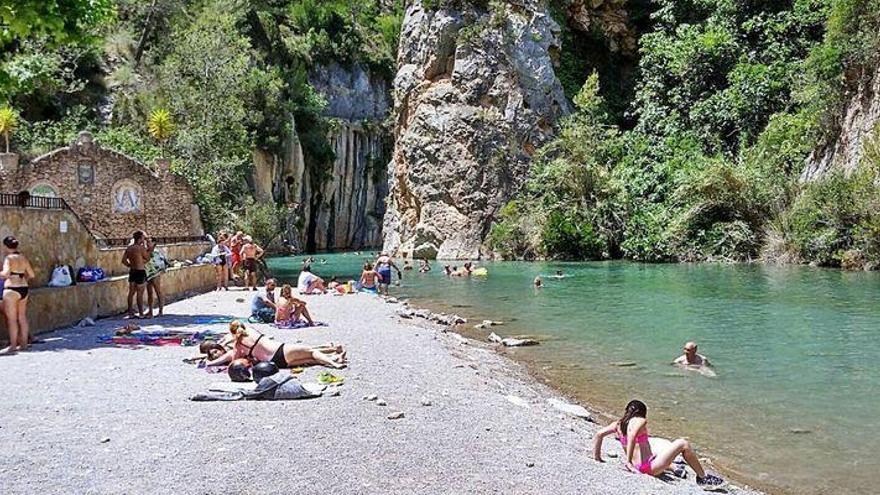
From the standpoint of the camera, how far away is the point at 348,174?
2434 inches

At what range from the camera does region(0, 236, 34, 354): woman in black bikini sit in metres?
10.2

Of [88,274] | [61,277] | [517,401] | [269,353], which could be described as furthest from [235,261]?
[517,401]

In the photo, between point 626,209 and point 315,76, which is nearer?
point 626,209

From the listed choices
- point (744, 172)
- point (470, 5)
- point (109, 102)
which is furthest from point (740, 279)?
point (109, 102)

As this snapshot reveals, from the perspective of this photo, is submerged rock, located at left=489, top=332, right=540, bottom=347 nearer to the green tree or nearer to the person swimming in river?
the person swimming in river

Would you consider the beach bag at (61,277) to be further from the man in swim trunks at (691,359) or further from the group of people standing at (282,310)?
the man in swim trunks at (691,359)

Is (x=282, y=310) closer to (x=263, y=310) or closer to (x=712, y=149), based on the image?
(x=263, y=310)

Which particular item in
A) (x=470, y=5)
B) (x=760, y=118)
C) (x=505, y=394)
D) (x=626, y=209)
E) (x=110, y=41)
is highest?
(x=470, y=5)

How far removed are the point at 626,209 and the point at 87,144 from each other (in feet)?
86.6

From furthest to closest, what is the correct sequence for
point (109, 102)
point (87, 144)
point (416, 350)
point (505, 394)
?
point (109, 102), point (87, 144), point (416, 350), point (505, 394)

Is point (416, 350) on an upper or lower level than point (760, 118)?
lower

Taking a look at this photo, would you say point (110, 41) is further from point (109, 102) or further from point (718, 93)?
point (718, 93)

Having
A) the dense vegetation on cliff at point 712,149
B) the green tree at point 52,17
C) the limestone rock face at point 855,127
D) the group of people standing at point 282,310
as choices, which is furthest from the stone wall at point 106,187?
the limestone rock face at point 855,127

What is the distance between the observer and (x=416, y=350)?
11977 mm
